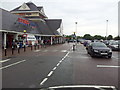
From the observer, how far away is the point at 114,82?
561 cm

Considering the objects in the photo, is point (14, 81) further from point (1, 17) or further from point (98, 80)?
point (1, 17)

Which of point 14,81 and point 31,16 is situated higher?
point 31,16

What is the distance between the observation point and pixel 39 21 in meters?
44.8

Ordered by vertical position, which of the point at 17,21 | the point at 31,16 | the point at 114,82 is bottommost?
the point at 114,82

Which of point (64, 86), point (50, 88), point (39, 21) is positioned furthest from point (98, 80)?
point (39, 21)

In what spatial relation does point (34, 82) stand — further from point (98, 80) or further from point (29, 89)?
point (98, 80)

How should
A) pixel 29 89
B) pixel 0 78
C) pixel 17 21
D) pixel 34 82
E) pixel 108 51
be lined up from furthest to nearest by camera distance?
pixel 17 21 → pixel 108 51 → pixel 0 78 → pixel 34 82 → pixel 29 89

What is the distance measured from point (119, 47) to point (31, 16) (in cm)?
3267

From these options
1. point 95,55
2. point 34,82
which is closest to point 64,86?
point 34,82

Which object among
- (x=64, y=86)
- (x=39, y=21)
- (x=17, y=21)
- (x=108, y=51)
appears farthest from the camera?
(x=39, y=21)

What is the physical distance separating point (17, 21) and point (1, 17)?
4.83 m

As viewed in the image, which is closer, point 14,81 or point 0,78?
point 14,81

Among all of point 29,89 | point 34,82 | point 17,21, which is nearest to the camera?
point 29,89

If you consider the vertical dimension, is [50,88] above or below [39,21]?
below
